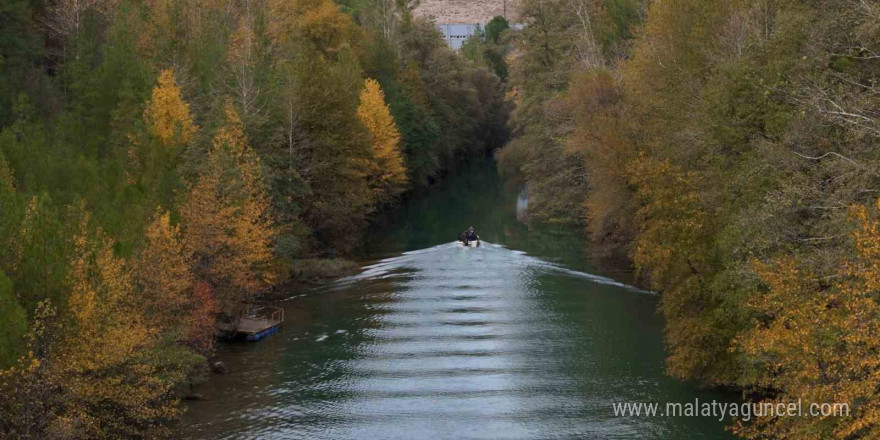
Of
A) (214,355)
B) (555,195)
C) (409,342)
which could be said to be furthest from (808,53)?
(555,195)

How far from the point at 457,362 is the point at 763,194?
62.1 ft

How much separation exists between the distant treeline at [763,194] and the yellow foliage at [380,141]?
102 ft

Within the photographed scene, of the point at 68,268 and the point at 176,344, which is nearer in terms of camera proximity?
the point at 68,268

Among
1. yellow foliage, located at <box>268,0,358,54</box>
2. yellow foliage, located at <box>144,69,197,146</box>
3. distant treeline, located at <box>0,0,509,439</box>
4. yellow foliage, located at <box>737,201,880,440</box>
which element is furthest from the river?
yellow foliage, located at <box>268,0,358,54</box>

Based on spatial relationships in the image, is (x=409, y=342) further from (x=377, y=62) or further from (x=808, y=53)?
(x=377, y=62)

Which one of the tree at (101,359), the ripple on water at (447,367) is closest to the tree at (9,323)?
the tree at (101,359)

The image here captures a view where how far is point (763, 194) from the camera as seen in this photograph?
34.9 meters

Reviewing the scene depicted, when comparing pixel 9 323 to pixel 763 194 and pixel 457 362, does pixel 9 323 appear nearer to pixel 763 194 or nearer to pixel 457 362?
pixel 457 362

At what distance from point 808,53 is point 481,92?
116 m

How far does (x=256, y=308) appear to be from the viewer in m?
56.2

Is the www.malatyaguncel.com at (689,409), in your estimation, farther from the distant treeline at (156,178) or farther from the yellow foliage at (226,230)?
the yellow foliage at (226,230)

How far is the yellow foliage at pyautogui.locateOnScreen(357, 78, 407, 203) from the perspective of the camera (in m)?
91.4

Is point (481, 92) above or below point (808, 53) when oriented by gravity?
above

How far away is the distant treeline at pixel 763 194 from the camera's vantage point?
88.8 feet
